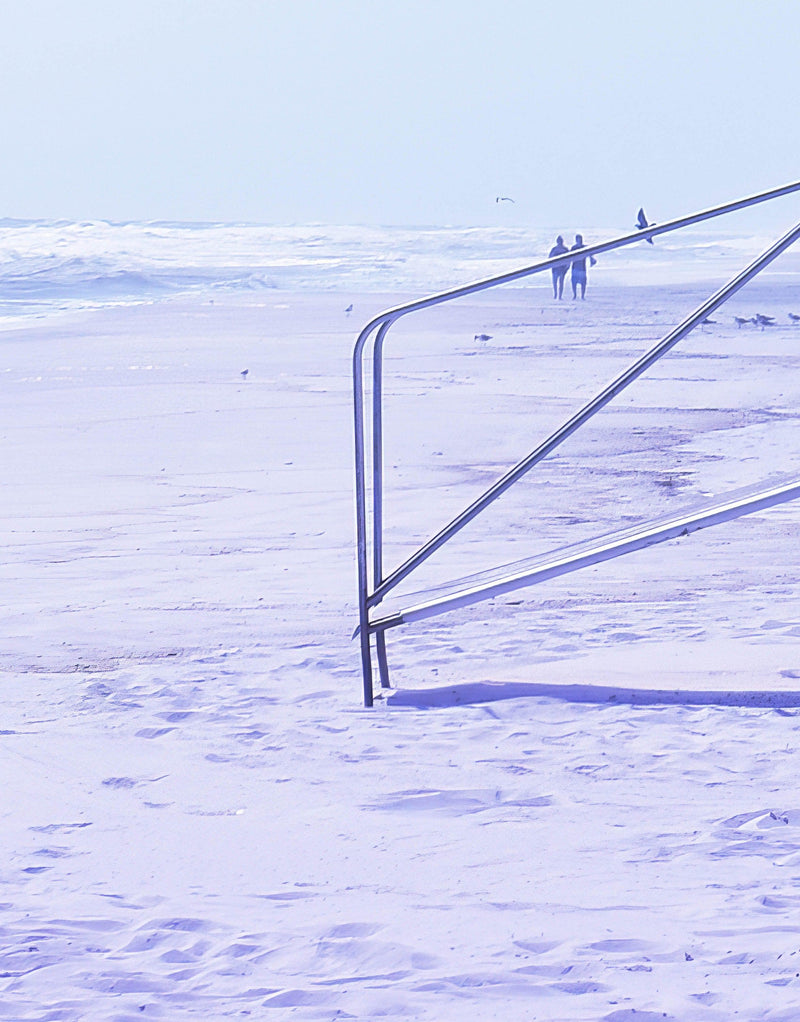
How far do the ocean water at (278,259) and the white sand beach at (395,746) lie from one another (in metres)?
16.2

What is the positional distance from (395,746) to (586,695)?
61 cm

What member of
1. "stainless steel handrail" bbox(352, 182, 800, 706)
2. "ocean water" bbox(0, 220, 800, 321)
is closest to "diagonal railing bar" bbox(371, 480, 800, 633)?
"stainless steel handrail" bbox(352, 182, 800, 706)

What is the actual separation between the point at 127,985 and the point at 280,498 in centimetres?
474

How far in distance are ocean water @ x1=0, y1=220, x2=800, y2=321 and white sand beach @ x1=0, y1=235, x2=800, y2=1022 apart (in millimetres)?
16158

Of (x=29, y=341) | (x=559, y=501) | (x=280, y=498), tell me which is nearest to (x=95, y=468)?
(x=280, y=498)

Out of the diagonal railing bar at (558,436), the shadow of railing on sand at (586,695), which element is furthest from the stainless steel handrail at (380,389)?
the shadow of railing on sand at (586,695)

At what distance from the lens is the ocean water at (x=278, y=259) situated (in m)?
26.9

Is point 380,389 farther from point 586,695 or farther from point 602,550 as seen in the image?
point 586,695

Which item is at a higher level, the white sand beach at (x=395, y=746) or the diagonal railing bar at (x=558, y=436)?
the diagonal railing bar at (x=558, y=436)

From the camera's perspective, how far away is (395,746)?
134 inches

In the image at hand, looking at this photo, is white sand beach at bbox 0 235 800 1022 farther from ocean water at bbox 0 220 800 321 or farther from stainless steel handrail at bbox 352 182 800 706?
ocean water at bbox 0 220 800 321

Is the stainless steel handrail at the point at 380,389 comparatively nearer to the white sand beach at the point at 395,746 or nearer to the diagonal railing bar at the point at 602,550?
the diagonal railing bar at the point at 602,550

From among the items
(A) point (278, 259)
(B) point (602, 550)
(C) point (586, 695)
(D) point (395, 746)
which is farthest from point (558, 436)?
(A) point (278, 259)

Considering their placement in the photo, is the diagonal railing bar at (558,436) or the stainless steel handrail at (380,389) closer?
the stainless steel handrail at (380,389)
